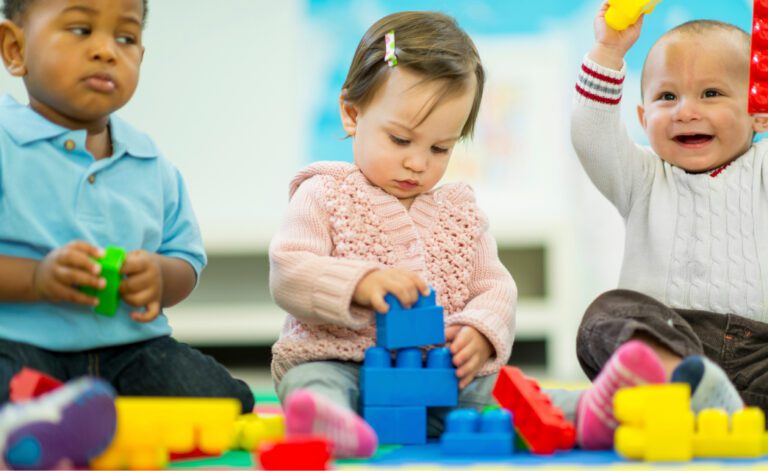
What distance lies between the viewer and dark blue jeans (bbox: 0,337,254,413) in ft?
3.85

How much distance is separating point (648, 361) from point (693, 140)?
58cm

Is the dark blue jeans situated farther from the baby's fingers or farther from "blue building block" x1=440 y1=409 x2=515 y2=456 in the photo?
"blue building block" x1=440 y1=409 x2=515 y2=456

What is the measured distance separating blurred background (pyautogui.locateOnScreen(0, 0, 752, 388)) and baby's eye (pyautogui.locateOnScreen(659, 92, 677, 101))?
1.70 m

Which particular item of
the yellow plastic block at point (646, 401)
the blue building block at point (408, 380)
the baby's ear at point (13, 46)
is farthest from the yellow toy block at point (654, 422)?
the baby's ear at point (13, 46)

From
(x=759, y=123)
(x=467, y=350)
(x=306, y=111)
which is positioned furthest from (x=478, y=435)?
(x=306, y=111)

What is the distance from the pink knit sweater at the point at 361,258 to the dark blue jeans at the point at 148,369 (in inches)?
4.2

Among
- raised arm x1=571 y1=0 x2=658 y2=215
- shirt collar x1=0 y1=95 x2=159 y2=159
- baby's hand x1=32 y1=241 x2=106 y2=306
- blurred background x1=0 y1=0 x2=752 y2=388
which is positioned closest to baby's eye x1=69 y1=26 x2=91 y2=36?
shirt collar x1=0 y1=95 x2=159 y2=159

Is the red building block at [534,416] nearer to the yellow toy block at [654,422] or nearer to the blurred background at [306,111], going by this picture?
the yellow toy block at [654,422]

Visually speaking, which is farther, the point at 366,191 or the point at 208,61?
the point at 208,61

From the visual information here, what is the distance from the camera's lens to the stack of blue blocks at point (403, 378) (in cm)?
112

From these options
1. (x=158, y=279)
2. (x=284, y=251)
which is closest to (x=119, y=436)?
(x=158, y=279)

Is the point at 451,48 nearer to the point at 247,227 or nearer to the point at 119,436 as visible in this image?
the point at 119,436

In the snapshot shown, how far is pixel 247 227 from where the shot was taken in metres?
3.03

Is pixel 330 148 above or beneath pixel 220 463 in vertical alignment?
above
